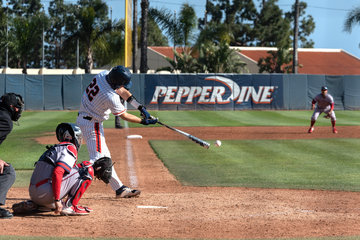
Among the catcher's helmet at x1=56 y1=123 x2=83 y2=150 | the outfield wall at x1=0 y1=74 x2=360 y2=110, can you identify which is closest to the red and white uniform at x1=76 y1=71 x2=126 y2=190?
the catcher's helmet at x1=56 y1=123 x2=83 y2=150

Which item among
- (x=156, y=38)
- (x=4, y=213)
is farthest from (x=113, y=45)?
(x=4, y=213)

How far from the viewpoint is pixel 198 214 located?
291 inches

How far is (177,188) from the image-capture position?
983 centimetres

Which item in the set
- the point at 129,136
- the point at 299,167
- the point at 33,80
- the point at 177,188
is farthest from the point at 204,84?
the point at 177,188

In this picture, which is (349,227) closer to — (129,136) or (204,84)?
(129,136)

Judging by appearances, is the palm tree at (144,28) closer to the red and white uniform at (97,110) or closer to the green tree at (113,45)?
the green tree at (113,45)

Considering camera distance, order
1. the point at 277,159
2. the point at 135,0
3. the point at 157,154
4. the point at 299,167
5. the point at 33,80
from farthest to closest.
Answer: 1. the point at 135,0
2. the point at 33,80
3. the point at 157,154
4. the point at 277,159
5. the point at 299,167

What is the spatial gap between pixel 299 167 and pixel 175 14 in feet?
91.5

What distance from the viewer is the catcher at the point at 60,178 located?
655cm

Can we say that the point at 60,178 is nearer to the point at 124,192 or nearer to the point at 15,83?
the point at 124,192

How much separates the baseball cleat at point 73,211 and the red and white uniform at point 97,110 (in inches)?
36.9

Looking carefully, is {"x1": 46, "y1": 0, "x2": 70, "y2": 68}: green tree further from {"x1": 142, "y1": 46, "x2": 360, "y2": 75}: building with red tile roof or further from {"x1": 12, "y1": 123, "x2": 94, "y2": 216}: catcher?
{"x1": 12, "y1": 123, "x2": 94, "y2": 216}: catcher

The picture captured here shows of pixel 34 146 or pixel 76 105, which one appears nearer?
pixel 34 146

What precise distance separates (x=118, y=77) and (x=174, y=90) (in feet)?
82.1
